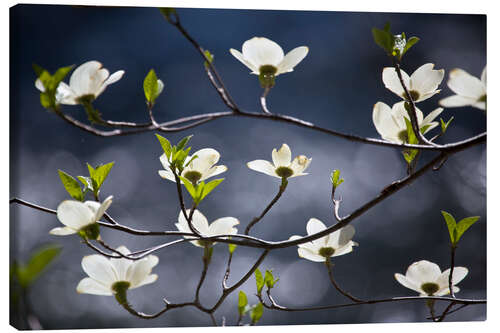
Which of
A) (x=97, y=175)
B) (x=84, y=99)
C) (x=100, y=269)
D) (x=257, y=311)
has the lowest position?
(x=257, y=311)

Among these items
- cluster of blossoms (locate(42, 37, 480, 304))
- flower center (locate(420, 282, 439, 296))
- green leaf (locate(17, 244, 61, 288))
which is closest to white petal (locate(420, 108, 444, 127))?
cluster of blossoms (locate(42, 37, 480, 304))

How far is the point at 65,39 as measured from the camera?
1.56 metres

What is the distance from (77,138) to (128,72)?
0.24m

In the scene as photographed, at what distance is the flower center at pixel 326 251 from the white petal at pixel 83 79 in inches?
22.5

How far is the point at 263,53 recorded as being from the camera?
41.4 inches

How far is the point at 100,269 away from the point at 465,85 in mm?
777

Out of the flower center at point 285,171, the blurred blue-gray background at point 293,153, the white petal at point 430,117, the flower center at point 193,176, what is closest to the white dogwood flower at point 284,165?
the flower center at point 285,171

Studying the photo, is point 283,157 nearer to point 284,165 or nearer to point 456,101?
point 284,165

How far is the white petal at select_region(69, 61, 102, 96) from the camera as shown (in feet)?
3.14

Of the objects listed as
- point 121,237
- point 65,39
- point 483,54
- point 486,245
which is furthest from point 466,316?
point 65,39

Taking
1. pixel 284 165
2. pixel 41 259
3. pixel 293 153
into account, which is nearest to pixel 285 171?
pixel 284 165

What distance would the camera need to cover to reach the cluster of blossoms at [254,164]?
960mm

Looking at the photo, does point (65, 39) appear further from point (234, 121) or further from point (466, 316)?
point (466, 316)

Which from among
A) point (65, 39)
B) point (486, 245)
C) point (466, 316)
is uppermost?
point (65, 39)
